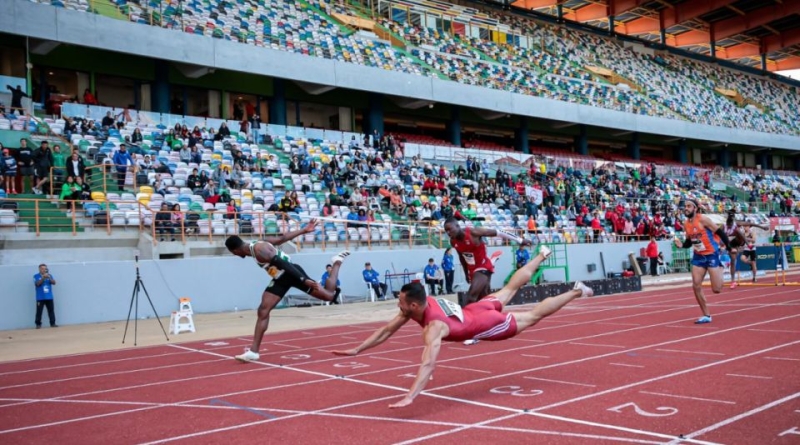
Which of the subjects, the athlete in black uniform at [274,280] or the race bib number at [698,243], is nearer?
the athlete in black uniform at [274,280]

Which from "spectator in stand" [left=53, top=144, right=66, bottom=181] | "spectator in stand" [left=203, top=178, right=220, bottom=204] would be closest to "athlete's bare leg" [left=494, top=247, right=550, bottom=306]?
"spectator in stand" [left=203, top=178, right=220, bottom=204]

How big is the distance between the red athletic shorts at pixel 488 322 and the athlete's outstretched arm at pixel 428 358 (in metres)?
0.51

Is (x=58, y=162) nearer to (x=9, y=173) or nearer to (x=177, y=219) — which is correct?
(x=9, y=173)

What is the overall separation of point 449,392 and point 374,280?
50.8ft

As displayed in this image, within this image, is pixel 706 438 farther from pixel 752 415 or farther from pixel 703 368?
pixel 703 368

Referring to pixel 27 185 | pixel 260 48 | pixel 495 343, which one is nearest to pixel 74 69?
Result: pixel 260 48

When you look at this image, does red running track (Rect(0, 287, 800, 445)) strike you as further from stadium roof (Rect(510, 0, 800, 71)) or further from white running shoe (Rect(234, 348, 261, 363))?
stadium roof (Rect(510, 0, 800, 71))

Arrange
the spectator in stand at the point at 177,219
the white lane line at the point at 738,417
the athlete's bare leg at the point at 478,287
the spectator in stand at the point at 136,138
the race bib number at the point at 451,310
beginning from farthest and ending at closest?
the spectator in stand at the point at 136,138
the spectator in stand at the point at 177,219
the athlete's bare leg at the point at 478,287
the race bib number at the point at 451,310
the white lane line at the point at 738,417

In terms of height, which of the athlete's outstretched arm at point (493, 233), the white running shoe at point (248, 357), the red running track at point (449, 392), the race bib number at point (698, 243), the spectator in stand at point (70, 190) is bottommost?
the red running track at point (449, 392)

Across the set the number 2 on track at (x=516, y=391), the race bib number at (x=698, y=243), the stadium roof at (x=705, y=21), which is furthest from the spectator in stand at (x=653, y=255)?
the stadium roof at (x=705, y=21)

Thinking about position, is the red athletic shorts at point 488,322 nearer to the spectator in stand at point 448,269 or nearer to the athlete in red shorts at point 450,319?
the athlete in red shorts at point 450,319

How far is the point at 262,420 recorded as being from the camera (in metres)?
6.29

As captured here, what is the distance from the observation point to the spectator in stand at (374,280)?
22438 millimetres

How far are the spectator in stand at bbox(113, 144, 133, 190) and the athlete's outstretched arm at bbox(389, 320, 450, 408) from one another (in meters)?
17.1
